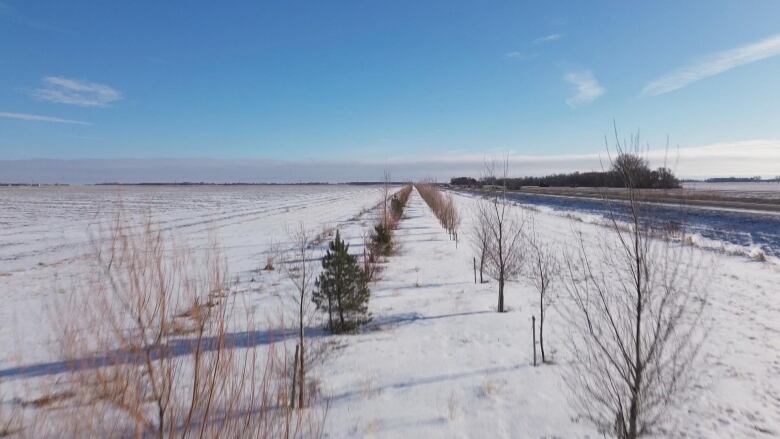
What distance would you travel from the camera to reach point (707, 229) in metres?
23.4

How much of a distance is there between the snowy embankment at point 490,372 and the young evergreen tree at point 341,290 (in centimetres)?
50

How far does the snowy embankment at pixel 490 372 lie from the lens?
16.4ft

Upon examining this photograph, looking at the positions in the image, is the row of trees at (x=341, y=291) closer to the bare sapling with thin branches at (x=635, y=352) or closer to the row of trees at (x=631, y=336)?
the row of trees at (x=631, y=336)

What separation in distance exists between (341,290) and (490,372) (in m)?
3.42

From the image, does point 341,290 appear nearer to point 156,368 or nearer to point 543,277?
point 156,368

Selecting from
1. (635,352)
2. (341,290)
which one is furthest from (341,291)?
(635,352)

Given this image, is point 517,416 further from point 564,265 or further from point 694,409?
→ point 564,265

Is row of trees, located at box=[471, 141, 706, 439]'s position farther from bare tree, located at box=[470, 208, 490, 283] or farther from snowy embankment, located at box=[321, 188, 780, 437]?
bare tree, located at box=[470, 208, 490, 283]

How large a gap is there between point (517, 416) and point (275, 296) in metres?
7.45

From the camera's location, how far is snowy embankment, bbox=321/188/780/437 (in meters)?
5.01

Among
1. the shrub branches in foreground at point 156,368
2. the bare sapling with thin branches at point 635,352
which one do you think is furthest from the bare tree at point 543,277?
the shrub branches in foreground at point 156,368

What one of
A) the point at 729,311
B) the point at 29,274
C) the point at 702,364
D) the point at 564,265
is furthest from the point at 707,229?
the point at 29,274

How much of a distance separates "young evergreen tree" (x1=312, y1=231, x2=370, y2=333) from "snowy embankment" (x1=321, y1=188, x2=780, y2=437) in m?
0.50

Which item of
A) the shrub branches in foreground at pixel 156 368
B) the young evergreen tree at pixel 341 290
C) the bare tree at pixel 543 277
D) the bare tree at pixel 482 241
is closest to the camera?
the shrub branches in foreground at pixel 156 368
